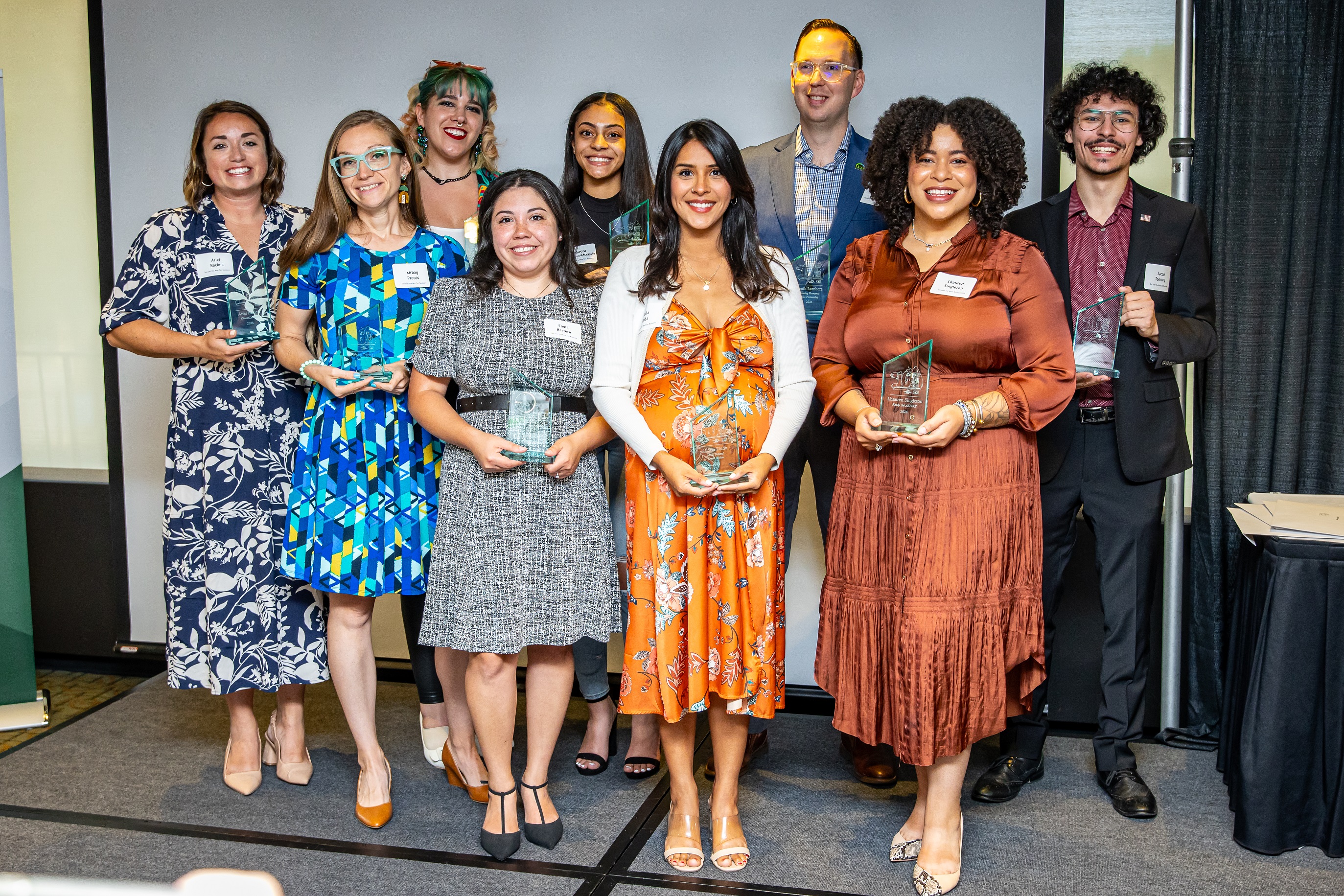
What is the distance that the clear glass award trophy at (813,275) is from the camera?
9.83ft

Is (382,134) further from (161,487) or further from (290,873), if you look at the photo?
(161,487)

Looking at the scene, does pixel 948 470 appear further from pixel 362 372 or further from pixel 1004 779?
pixel 362 372

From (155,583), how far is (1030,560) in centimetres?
363

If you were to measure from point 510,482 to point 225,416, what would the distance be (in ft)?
3.30

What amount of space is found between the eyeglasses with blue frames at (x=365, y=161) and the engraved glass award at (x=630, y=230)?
0.64m

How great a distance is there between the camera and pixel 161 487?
4.39 metres

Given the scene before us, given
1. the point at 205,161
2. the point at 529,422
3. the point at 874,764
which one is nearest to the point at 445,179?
the point at 205,161

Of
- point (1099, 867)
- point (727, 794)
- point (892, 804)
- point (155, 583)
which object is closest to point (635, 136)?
point (727, 794)

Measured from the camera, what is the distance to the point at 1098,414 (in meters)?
2.97

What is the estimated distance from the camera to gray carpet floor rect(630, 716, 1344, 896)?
2.59 meters

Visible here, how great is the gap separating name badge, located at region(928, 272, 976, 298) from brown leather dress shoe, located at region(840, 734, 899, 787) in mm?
1437

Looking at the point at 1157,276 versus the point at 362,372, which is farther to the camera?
the point at 1157,276

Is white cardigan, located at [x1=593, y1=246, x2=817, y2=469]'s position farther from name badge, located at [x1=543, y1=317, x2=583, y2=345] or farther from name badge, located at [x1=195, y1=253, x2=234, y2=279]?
name badge, located at [x1=195, y1=253, x2=234, y2=279]

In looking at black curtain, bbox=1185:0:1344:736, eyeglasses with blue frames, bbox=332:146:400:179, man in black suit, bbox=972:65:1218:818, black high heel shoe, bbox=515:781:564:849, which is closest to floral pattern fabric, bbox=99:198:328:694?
eyeglasses with blue frames, bbox=332:146:400:179
